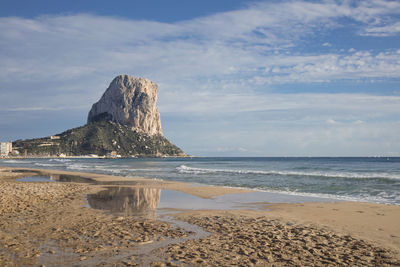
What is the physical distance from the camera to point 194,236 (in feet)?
26.2

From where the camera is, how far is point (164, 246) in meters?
6.97

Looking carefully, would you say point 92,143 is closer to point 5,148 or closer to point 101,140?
point 101,140

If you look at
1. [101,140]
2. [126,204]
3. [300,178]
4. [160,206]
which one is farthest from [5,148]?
[160,206]

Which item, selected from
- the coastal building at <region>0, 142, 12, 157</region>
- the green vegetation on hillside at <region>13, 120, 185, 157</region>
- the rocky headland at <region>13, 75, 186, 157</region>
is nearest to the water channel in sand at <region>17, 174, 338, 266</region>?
the rocky headland at <region>13, 75, 186, 157</region>

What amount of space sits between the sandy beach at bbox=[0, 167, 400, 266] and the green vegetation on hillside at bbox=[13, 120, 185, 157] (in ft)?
546

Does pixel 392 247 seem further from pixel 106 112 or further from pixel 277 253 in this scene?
pixel 106 112

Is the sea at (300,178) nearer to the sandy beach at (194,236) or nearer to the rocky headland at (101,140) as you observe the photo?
the sandy beach at (194,236)

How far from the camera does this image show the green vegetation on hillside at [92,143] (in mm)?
172125

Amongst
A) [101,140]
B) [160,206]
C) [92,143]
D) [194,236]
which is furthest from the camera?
[101,140]

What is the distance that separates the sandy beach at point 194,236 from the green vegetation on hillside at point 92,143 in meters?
166

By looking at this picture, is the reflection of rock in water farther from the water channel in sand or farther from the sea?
the sea

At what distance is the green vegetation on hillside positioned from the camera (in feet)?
565

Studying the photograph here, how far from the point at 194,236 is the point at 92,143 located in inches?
6939

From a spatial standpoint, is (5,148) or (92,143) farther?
(5,148)
